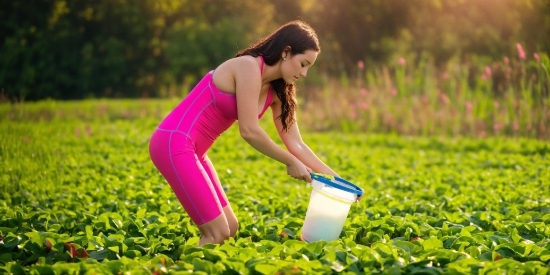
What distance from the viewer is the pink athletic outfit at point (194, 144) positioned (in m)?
3.56

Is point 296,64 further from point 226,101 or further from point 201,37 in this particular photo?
point 201,37

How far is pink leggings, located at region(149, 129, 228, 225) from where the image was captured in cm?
355

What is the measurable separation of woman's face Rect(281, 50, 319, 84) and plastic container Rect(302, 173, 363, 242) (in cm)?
59

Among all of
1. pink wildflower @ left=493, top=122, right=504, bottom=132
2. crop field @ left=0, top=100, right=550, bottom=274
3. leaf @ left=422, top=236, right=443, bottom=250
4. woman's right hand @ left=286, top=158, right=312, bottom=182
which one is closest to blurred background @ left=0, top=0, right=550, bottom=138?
pink wildflower @ left=493, top=122, right=504, bottom=132

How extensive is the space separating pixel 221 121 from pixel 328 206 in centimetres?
79

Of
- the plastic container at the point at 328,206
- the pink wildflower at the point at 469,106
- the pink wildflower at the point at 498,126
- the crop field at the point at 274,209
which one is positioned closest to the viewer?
the crop field at the point at 274,209

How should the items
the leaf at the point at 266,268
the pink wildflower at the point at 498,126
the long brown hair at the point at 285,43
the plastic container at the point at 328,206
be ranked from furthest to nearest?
the pink wildflower at the point at 498,126 < the long brown hair at the point at 285,43 < the plastic container at the point at 328,206 < the leaf at the point at 266,268

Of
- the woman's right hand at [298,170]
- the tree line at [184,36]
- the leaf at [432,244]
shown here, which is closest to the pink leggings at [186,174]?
the woman's right hand at [298,170]

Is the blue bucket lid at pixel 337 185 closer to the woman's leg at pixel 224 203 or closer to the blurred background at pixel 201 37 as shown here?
the woman's leg at pixel 224 203

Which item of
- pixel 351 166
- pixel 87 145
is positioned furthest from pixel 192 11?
pixel 351 166

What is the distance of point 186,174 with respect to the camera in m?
3.54

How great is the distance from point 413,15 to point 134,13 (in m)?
10.0

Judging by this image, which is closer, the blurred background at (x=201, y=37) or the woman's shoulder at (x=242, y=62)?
the woman's shoulder at (x=242, y=62)

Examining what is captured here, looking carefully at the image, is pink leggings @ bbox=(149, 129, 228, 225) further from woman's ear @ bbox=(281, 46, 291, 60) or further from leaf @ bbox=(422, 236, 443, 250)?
leaf @ bbox=(422, 236, 443, 250)
